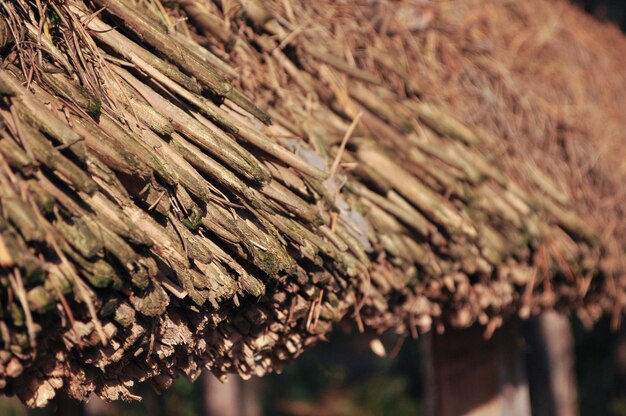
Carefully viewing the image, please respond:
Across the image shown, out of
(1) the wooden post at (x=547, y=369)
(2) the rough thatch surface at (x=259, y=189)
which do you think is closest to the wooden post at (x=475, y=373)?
(2) the rough thatch surface at (x=259, y=189)

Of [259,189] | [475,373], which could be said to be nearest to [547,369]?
[475,373]

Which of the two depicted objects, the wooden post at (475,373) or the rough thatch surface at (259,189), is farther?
the wooden post at (475,373)

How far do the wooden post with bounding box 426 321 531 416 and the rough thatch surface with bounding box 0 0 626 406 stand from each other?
464 mm

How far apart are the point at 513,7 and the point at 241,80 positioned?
289cm

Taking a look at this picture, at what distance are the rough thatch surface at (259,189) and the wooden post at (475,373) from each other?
0.46 meters

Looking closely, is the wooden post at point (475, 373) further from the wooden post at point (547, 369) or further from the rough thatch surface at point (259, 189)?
the wooden post at point (547, 369)

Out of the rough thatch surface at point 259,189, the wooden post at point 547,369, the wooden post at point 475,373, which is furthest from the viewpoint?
the wooden post at point 547,369

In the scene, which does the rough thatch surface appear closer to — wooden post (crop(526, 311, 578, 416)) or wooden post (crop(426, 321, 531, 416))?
wooden post (crop(426, 321, 531, 416))

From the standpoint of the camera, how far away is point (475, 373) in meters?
4.52

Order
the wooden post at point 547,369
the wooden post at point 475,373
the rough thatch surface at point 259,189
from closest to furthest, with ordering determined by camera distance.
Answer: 1. the rough thatch surface at point 259,189
2. the wooden post at point 475,373
3. the wooden post at point 547,369

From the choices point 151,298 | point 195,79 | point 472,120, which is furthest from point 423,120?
point 151,298

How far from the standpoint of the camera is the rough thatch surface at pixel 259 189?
5.66 feet

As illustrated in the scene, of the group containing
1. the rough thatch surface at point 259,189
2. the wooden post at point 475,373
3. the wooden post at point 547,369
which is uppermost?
the rough thatch surface at point 259,189

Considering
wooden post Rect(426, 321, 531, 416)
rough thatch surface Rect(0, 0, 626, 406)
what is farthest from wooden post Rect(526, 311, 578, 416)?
rough thatch surface Rect(0, 0, 626, 406)
